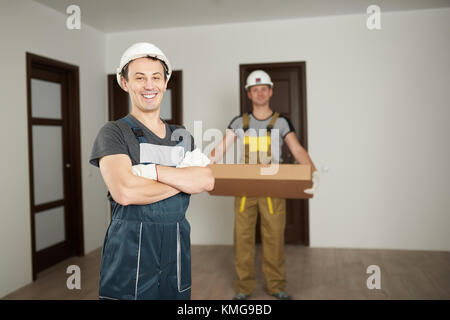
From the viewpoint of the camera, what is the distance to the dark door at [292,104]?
433cm

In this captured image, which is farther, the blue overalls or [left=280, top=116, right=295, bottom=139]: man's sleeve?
[left=280, top=116, right=295, bottom=139]: man's sleeve

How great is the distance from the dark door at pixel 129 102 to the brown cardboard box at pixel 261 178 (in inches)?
107

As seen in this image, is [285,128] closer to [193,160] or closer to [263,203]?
[263,203]

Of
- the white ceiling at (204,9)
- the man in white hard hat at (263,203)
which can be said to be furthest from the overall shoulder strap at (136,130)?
the white ceiling at (204,9)

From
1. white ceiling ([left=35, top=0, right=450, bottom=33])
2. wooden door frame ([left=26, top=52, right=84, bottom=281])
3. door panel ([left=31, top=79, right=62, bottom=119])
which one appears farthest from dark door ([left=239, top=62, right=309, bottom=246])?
door panel ([left=31, top=79, right=62, bottom=119])

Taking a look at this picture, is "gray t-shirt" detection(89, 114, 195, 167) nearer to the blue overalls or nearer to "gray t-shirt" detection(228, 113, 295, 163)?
the blue overalls

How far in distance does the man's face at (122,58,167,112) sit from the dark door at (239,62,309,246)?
10.5 ft

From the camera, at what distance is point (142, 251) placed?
126 cm

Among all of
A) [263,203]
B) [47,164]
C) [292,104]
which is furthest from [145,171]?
[292,104]

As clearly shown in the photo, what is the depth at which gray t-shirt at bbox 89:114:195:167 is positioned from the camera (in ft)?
3.88

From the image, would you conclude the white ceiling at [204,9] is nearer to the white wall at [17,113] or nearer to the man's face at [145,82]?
the white wall at [17,113]

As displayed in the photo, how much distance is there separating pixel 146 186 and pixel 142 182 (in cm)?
2

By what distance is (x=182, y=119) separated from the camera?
178 inches

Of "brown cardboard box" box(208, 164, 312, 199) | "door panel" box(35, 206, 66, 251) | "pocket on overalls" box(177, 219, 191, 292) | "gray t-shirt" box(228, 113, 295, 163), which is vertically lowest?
"door panel" box(35, 206, 66, 251)
